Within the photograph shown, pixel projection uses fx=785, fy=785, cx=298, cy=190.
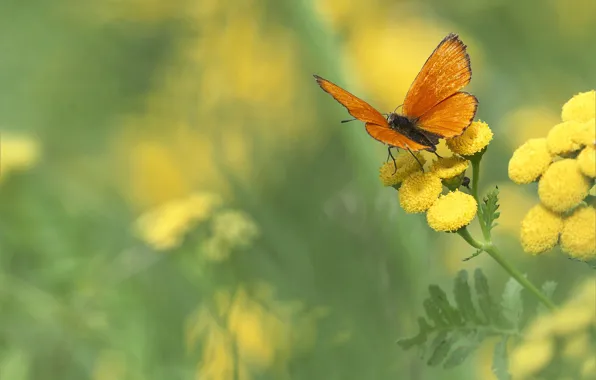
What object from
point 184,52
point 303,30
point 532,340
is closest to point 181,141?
point 184,52

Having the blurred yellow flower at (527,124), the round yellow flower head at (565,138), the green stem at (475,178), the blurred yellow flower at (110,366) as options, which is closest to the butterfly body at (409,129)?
the green stem at (475,178)

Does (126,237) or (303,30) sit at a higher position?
(126,237)

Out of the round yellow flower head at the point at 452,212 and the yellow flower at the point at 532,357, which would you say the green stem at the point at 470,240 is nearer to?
the round yellow flower head at the point at 452,212

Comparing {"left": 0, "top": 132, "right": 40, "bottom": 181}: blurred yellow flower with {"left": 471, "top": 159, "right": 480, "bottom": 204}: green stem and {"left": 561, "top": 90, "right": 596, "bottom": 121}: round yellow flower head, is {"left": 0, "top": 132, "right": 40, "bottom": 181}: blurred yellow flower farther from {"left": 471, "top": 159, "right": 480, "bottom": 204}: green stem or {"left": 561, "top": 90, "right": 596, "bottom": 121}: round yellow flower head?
{"left": 561, "top": 90, "right": 596, "bottom": 121}: round yellow flower head

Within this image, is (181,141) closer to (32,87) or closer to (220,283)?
(32,87)

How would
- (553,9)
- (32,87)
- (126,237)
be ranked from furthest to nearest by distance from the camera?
(32,87) → (553,9) → (126,237)

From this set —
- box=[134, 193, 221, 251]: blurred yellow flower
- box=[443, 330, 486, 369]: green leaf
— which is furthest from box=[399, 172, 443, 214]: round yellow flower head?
box=[134, 193, 221, 251]: blurred yellow flower

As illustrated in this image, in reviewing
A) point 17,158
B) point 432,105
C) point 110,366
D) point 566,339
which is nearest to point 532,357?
point 566,339

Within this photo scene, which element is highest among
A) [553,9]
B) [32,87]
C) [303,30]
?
[32,87]
